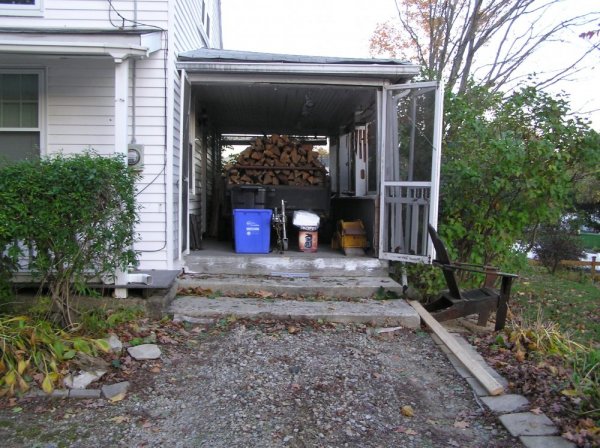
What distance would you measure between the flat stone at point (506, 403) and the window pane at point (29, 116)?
5.87 m

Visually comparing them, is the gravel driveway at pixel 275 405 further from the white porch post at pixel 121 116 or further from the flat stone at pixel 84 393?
the white porch post at pixel 121 116

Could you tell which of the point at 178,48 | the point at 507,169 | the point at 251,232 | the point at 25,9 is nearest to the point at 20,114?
the point at 25,9

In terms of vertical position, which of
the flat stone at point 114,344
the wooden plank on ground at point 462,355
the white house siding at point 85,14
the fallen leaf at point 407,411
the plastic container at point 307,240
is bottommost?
the fallen leaf at point 407,411

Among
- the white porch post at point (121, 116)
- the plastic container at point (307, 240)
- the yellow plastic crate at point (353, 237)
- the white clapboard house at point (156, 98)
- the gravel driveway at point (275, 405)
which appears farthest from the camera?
the plastic container at point (307, 240)

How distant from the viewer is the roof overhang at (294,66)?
675 cm

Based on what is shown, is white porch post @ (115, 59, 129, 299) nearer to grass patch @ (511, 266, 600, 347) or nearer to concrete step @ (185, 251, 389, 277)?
concrete step @ (185, 251, 389, 277)

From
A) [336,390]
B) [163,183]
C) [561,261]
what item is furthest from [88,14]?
[561,261]

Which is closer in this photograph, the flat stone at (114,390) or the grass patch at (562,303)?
the flat stone at (114,390)

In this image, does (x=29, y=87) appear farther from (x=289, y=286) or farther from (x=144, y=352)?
(x=289, y=286)

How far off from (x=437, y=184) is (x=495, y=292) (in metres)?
1.46

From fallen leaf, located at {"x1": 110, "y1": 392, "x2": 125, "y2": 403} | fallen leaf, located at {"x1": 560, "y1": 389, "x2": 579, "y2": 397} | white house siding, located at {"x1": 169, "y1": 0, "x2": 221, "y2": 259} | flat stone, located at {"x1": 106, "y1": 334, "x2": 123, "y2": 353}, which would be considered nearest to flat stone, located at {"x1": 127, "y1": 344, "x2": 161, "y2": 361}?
A: flat stone, located at {"x1": 106, "y1": 334, "x2": 123, "y2": 353}

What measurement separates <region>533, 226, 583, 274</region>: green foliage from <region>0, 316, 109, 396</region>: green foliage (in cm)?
1444

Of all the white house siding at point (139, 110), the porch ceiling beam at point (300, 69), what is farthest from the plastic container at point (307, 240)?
the porch ceiling beam at point (300, 69)

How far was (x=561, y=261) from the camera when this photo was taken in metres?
16.0
